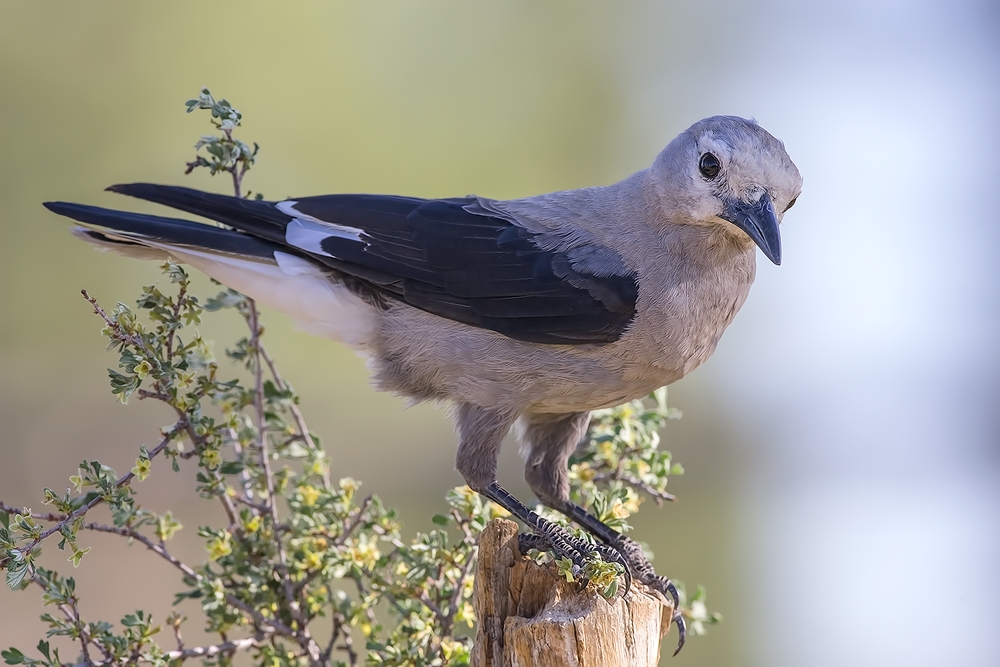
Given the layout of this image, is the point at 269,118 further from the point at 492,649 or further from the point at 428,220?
the point at 492,649

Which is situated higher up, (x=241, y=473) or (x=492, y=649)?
(x=241, y=473)

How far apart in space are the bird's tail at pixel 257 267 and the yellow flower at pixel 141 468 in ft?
1.68

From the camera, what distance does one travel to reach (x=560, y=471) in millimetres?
1796

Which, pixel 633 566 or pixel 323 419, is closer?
pixel 633 566

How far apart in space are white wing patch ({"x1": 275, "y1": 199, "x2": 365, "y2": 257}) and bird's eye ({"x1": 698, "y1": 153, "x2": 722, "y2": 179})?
2.23 ft

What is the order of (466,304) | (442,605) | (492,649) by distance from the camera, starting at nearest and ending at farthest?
(492,649)
(442,605)
(466,304)

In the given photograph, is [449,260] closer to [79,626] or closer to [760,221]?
[760,221]

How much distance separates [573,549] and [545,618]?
159 millimetres

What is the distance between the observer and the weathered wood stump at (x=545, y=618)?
4.21 ft

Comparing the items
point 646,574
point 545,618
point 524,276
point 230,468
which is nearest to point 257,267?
point 230,468

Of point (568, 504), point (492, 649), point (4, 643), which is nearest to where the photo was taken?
point (492, 649)

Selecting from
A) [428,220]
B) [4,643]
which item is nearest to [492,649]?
[428,220]

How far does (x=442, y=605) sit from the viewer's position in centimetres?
155

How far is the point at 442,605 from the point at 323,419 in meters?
2.58
